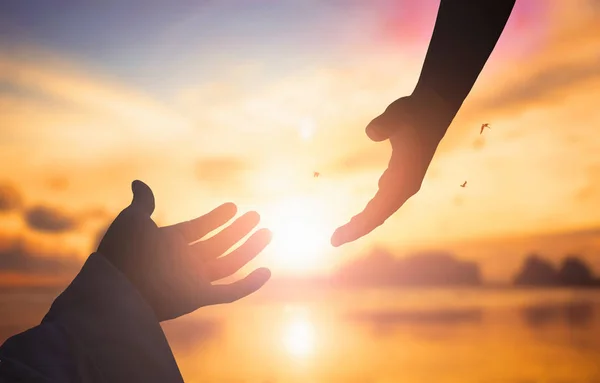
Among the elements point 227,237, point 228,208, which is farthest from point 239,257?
point 228,208

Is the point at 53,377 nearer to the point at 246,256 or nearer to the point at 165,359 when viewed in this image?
the point at 165,359

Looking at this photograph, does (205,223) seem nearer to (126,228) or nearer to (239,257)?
(239,257)

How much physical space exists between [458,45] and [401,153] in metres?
0.81

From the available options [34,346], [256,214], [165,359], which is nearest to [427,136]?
[256,214]

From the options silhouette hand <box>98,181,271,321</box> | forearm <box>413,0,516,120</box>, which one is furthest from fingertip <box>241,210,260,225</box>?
forearm <box>413,0,516,120</box>

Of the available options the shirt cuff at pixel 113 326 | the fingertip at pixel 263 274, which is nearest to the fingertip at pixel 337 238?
the fingertip at pixel 263 274

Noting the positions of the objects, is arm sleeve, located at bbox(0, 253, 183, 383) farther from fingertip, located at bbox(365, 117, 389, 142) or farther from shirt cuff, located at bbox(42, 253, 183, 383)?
fingertip, located at bbox(365, 117, 389, 142)

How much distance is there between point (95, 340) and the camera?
315 cm

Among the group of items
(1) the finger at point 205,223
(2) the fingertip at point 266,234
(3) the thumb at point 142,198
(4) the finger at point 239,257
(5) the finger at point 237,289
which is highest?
(3) the thumb at point 142,198

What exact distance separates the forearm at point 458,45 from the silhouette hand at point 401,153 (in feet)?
0.38

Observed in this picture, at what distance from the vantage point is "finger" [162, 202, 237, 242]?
4.03 meters

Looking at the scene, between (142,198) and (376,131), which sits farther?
(142,198)

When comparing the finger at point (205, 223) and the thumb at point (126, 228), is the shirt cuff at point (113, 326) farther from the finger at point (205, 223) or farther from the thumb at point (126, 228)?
the finger at point (205, 223)

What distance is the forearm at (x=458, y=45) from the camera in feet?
12.6
